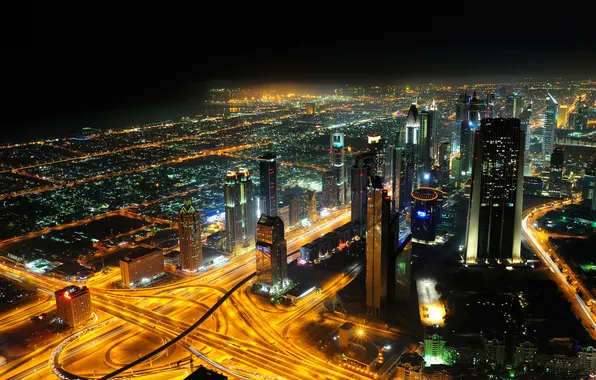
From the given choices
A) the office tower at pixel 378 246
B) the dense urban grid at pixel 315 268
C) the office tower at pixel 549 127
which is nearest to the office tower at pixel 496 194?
the dense urban grid at pixel 315 268

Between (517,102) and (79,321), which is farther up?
(517,102)

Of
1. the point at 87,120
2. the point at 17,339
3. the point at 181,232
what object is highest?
the point at 87,120

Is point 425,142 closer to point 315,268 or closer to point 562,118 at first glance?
point 315,268

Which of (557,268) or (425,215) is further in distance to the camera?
(425,215)

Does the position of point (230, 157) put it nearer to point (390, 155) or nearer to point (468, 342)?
point (390, 155)

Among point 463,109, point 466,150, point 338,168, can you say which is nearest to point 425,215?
point 338,168

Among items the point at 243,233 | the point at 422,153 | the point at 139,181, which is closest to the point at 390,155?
the point at 422,153
